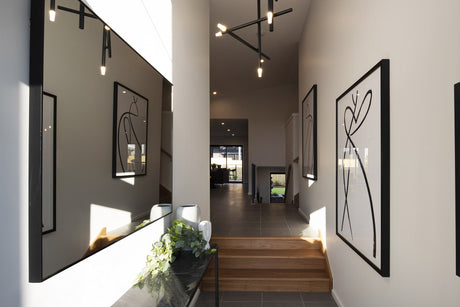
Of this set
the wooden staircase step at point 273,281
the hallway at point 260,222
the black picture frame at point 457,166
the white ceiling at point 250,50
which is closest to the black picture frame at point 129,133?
the black picture frame at point 457,166

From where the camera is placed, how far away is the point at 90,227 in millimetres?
1252

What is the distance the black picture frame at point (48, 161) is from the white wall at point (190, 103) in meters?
1.42

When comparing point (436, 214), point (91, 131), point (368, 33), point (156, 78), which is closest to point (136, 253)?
point (91, 131)

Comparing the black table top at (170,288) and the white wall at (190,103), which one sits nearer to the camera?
the black table top at (170,288)

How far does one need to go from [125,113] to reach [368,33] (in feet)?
5.69

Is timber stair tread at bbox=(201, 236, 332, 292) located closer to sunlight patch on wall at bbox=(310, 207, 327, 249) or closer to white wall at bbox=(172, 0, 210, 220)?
sunlight patch on wall at bbox=(310, 207, 327, 249)

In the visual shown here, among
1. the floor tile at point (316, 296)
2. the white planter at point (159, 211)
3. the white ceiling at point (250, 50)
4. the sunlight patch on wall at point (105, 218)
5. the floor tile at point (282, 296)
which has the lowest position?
the floor tile at point (282, 296)

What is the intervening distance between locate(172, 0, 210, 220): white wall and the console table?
710mm

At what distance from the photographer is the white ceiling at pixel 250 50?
4340mm

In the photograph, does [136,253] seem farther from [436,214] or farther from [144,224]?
[436,214]

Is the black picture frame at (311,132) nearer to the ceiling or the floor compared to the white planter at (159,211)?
nearer to the ceiling

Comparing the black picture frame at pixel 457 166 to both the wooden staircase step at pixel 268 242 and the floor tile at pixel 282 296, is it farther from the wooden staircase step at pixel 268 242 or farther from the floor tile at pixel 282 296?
the wooden staircase step at pixel 268 242

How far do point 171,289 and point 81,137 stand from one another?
947 millimetres

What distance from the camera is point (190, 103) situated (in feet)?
9.84
